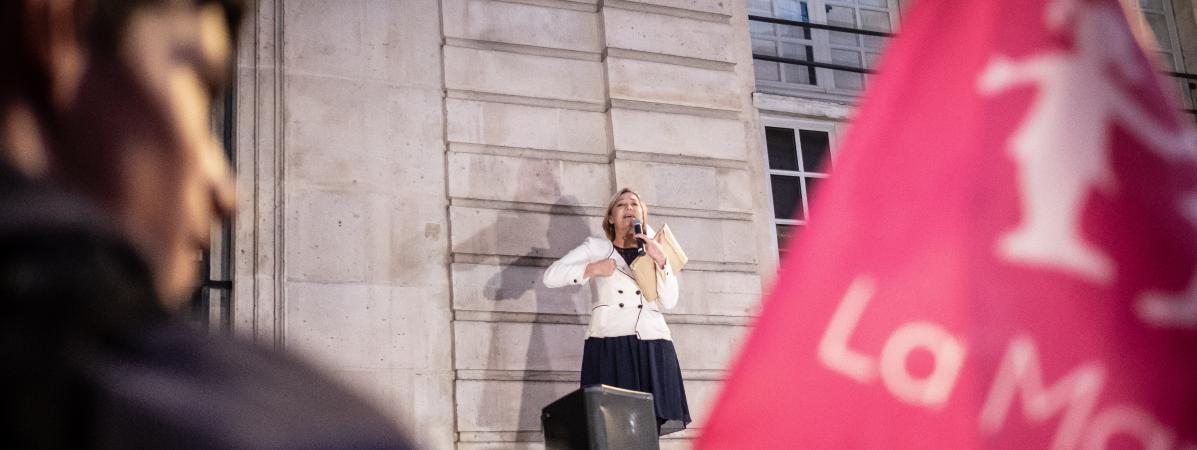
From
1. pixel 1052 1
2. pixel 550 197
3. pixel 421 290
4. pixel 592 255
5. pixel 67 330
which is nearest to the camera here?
pixel 67 330

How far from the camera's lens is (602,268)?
6.32 meters

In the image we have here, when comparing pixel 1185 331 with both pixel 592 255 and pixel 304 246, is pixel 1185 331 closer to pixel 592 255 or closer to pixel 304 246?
pixel 592 255

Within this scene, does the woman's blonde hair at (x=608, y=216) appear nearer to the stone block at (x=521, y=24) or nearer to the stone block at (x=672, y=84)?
the stone block at (x=672, y=84)

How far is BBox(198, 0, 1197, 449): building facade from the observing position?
6785 millimetres

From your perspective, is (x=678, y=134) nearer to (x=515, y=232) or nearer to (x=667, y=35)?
(x=667, y=35)

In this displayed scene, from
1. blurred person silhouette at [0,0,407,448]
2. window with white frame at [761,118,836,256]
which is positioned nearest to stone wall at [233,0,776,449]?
window with white frame at [761,118,836,256]

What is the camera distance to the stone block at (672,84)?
309 inches

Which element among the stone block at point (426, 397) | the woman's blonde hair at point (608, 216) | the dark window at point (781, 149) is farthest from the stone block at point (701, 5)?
the stone block at point (426, 397)

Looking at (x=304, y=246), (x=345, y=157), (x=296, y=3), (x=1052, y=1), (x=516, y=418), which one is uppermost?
(x=296, y=3)

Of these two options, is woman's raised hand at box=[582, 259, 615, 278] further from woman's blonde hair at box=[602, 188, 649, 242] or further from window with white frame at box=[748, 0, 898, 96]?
window with white frame at box=[748, 0, 898, 96]

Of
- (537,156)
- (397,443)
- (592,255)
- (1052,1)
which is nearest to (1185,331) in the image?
(1052,1)

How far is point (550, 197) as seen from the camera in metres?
7.47

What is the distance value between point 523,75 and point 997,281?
654 cm

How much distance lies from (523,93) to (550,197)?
2.18ft
